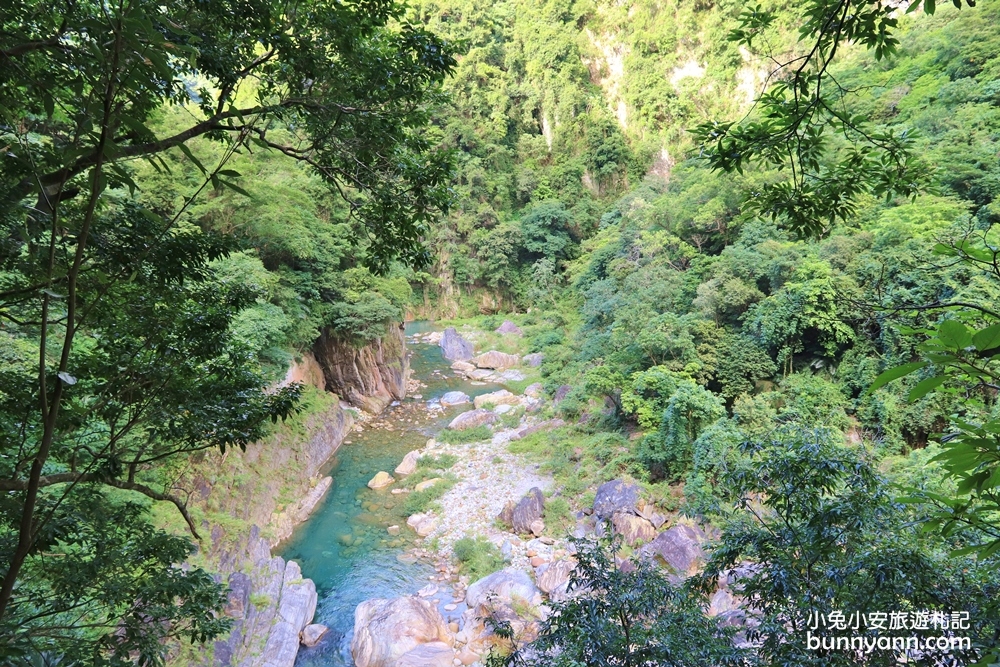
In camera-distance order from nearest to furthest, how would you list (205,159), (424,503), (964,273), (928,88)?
(964,273) → (205,159) → (424,503) → (928,88)

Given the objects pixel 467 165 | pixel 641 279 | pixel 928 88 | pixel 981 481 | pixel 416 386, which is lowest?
pixel 981 481

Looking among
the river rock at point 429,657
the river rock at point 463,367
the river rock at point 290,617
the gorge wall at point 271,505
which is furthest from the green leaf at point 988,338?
the river rock at point 463,367

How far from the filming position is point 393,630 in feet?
20.6

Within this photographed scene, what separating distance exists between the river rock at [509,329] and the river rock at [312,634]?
14.9 m

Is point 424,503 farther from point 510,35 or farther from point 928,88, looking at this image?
point 510,35

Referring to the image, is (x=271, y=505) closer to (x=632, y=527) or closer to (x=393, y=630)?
(x=393, y=630)

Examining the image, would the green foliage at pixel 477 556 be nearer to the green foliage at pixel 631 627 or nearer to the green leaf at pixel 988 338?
the green foliage at pixel 631 627

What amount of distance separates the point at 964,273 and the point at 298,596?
1026cm

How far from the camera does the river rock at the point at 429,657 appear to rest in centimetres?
597

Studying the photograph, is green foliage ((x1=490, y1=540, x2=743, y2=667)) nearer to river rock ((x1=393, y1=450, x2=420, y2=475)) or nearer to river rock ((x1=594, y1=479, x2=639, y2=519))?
river rock ((x1=594, y1=479, x2=639, y2=519))

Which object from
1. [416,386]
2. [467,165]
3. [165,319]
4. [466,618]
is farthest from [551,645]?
[467,165]

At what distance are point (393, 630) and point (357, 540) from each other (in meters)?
2.61

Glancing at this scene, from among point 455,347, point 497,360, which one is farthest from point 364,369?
point 455,347

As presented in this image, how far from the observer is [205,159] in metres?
8.58
